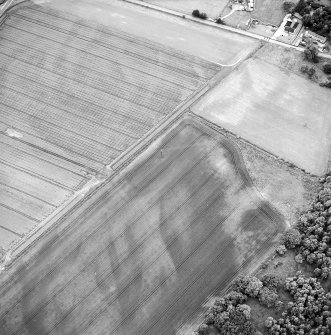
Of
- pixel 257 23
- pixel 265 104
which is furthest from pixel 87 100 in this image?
pixel 257 23

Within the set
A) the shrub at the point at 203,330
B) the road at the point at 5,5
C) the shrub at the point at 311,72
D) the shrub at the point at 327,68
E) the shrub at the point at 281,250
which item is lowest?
the shrub at the point at 203,330

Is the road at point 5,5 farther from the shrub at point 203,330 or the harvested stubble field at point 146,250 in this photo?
the shrub at point 203,330

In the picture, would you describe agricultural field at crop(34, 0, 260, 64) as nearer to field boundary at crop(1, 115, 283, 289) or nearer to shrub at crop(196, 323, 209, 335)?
field boundary at crop(1, 115, 283, 289)

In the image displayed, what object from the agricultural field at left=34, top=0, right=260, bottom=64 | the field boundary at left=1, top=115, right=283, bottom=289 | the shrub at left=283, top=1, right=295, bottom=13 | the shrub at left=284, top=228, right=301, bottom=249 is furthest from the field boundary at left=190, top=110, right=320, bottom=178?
the shrub at left=283, top=1, right=295, bottom=13

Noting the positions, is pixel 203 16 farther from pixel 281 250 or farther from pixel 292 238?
pixel 281 250

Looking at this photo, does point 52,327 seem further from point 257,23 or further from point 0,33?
point 257,23

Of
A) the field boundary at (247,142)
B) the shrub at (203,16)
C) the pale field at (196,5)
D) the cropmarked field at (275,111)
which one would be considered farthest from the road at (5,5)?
the field boundary at (247,142)
